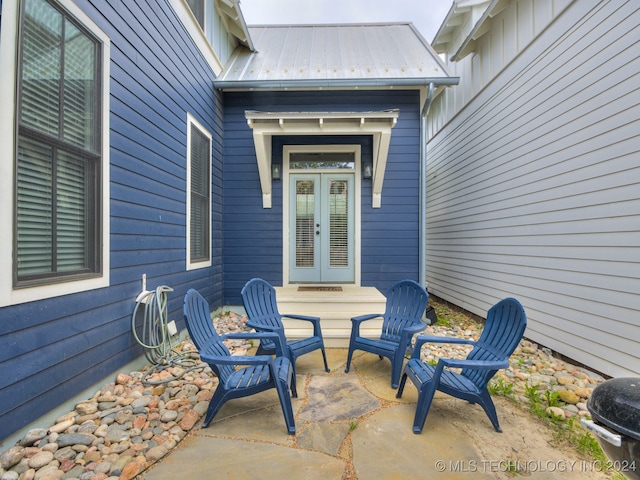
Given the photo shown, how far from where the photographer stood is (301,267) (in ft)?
17.5

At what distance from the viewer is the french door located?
17.4 feet

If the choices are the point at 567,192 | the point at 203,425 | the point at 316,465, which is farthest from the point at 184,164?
the point at 567,192

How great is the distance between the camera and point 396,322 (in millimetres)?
3209

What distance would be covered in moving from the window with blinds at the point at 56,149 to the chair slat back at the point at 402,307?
8.50 ft

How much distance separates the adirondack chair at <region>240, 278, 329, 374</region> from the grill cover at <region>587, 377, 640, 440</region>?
83.6 inches

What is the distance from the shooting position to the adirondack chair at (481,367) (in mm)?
2059

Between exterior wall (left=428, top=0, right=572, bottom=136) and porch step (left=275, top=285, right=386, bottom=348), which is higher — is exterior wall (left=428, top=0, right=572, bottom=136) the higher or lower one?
the higher one

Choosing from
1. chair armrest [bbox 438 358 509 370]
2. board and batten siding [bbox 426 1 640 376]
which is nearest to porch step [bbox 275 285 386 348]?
chair armrest [bbox 438 358 509 370]

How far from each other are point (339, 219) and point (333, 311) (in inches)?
69.5

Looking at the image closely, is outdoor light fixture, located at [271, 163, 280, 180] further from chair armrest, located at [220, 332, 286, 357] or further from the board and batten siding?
the board and batten siding

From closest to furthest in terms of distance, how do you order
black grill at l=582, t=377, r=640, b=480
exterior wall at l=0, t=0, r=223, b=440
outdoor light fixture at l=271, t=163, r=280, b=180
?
1. black grill at l=582, t=377, r=640, b=480
2. exterior wall at l=0, t=0, r=223, b=440
3. outdoor light fixture at l=271, t=163, r=280, b=180

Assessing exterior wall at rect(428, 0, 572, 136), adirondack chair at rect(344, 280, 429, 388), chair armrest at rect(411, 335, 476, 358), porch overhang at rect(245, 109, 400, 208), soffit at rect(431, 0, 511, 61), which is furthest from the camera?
soffit at rect(431, 0, 511, 61)

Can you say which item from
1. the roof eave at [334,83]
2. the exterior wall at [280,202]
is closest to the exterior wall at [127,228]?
the roof eave at [334,83]

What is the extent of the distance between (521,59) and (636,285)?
3128 millimetres
